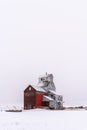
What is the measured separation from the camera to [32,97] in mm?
69875

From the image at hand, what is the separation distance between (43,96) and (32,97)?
4.30 m

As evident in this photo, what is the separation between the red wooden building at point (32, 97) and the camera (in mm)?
69387

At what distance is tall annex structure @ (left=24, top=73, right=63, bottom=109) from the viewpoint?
229ft

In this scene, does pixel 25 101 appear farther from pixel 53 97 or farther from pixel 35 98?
pixel 53 97
